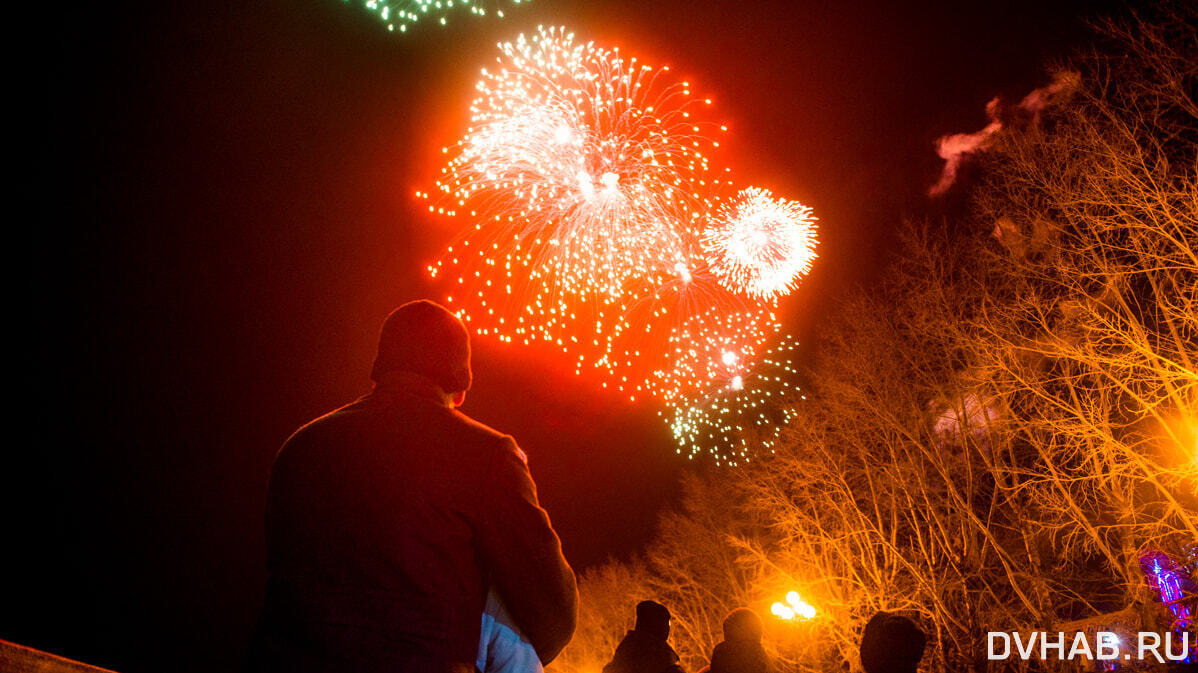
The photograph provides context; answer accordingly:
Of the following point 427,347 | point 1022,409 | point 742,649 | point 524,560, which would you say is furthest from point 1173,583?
point 427,347

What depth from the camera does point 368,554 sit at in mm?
1619

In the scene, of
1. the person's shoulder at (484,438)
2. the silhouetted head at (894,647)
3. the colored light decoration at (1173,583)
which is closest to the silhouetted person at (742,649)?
the silhouetted head at (894,647)

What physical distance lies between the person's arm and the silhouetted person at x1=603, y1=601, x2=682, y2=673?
312cm

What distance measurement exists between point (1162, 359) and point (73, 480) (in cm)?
4048

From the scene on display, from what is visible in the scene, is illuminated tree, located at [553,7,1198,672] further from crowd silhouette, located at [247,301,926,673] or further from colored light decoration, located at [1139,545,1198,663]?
crowd silhouette, located at [247,301,926,673]

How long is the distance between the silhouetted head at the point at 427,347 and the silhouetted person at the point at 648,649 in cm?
323

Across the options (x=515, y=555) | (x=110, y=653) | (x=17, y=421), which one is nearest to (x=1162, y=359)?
(x=515, y=555)

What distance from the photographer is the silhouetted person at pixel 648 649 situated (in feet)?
15.2

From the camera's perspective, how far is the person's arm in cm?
169

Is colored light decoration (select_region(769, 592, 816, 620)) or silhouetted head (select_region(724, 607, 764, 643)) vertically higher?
colored light decoration (select_region(769, 592, 816, 620))

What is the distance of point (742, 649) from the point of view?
4.39m

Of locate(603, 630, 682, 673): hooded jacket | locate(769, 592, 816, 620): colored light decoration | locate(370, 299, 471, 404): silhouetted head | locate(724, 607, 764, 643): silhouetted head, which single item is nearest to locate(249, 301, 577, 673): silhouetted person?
locate(370, 299, 471, 404): silhouetted head

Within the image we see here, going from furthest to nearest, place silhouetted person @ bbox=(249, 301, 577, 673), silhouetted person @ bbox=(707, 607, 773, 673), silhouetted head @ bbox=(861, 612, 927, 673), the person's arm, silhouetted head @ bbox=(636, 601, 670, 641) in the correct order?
silhouetted head @ bbox=(636, 601, 670, 641), silhouetted person @ bbox=(707, 607, 773, 673), silhouetted head @ bbox=(861, 612, 927, 673), the person's arm, silhouetted person @ bbox=(249, 301, 577, 673)

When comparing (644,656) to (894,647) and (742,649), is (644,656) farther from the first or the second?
(894,647)
